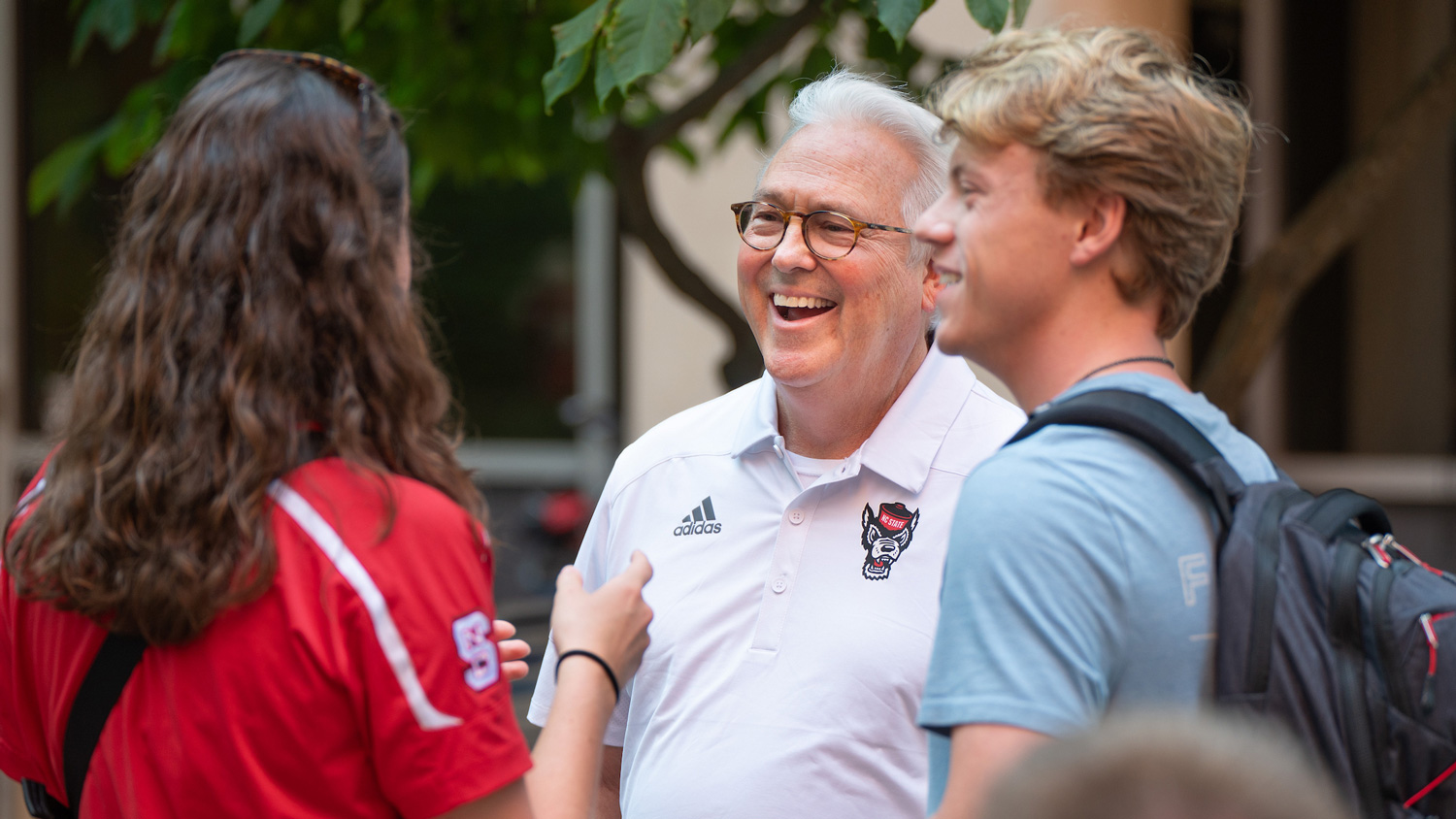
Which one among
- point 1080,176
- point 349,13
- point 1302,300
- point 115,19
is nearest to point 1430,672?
point 1080,176

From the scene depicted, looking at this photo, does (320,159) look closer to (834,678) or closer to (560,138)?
(834,678)

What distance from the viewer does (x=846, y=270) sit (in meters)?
2.32

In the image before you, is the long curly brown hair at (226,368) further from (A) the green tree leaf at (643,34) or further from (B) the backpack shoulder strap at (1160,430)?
(A) the green tree leaf at (643,34)

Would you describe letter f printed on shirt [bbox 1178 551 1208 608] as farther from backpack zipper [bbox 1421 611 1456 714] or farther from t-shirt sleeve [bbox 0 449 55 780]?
t-shirt sleeve [bbox 0 449 55 780]

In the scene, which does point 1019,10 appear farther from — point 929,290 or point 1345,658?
point 1345,658

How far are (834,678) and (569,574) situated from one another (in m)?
0.48

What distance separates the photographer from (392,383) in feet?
4.66

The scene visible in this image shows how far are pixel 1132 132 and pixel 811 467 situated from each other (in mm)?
1024

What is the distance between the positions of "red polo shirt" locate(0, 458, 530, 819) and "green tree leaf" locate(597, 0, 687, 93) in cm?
118

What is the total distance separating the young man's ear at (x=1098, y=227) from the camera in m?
1.41

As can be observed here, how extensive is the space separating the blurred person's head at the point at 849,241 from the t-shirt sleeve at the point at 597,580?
44 centimetres

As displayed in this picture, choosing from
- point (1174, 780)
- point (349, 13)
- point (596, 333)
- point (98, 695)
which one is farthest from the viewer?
point (596, 333)

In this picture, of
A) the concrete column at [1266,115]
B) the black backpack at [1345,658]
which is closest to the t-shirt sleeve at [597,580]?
the black backpack at [1345,658]

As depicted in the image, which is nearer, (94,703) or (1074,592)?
(1074,592)
